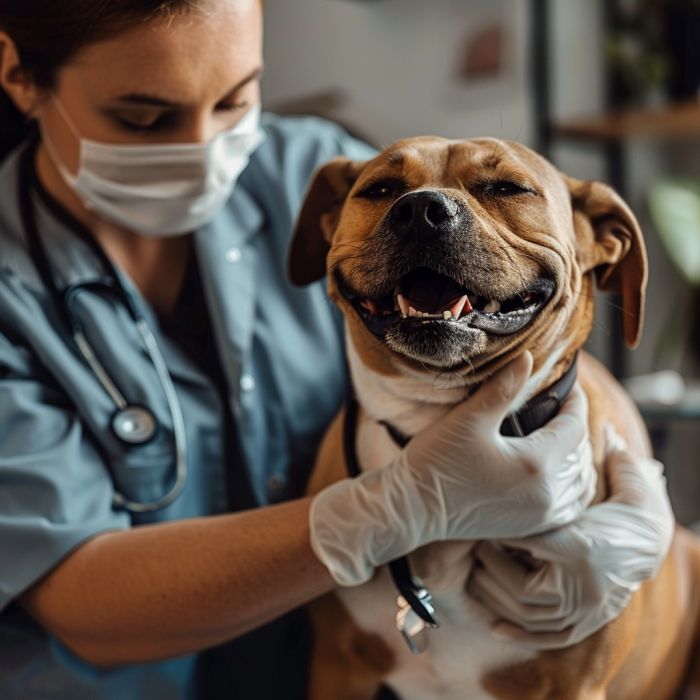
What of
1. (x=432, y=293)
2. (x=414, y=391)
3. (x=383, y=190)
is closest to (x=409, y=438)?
(x=414, y=391)

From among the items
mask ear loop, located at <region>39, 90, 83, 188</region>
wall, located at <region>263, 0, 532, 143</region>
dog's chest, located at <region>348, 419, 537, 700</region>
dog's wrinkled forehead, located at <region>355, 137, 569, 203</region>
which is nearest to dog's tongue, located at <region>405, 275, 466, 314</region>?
dog's wrinkled forehead, located at <region>355, 137, 569, 203</region>

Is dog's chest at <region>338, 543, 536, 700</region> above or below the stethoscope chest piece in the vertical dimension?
below

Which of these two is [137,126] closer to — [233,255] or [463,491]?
[233,255]

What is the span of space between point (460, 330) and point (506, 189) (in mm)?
225

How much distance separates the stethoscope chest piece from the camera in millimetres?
1104

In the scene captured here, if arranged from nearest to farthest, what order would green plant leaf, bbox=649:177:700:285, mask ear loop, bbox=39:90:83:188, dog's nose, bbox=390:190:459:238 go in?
dog's nose, bbox=390:190:459:238
mask ear loop, bbox=39:90:83:188
green plant leaf, bbox=649:177:700:285

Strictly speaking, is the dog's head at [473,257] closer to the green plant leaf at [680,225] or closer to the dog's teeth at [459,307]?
the dog's teeth at [459,307]

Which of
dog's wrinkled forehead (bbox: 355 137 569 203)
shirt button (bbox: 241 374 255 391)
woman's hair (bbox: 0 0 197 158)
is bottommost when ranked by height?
shirt button (bbox: 241 374 255 391)

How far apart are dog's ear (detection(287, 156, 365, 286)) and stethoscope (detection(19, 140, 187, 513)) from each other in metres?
0.27

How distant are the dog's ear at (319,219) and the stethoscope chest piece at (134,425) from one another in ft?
1.06

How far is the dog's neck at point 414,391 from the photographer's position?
3.14 ft

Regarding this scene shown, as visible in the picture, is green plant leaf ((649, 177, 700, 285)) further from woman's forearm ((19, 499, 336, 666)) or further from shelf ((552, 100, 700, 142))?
woman's forearm ((19, 499, 336, 666))

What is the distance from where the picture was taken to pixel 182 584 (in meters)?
0.98

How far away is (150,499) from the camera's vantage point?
3.75 feet
